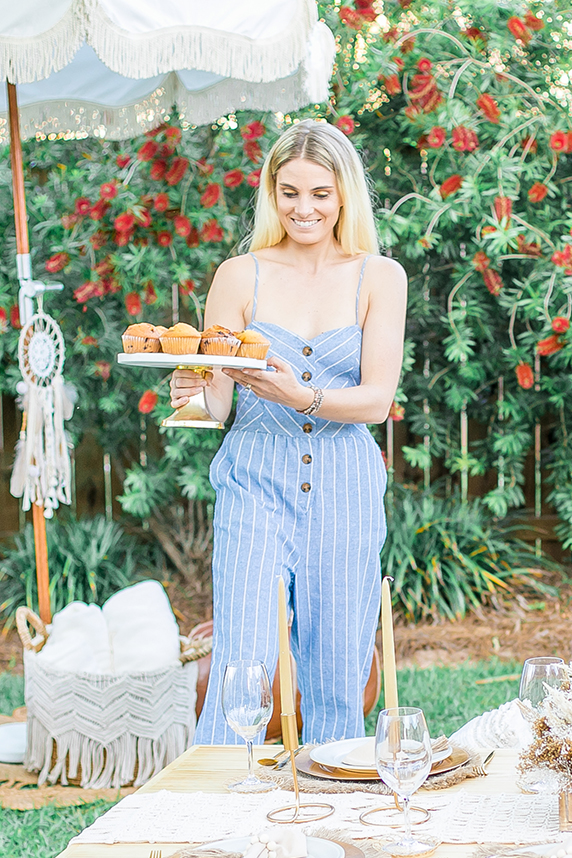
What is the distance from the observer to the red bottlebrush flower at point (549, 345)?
418 cm

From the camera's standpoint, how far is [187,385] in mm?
2168

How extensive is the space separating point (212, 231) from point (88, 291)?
1.86 ft

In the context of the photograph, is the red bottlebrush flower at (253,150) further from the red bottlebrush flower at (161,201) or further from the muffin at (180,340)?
the muffin at (180,340)

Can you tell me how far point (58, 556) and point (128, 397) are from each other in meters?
0.77

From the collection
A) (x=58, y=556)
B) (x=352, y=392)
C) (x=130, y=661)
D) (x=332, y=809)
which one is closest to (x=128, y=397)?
(x=58, y=556)

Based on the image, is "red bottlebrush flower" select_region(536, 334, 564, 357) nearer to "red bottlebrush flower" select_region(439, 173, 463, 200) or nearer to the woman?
"red bottlebrush flower" select_region(439, 173, 463, 200)

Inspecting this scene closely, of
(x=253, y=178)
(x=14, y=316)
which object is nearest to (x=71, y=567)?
(x=14, y=316)

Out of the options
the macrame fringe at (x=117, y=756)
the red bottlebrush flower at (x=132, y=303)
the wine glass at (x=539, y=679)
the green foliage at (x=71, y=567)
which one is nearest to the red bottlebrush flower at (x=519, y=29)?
the red bottlebrush flower at (x=132, y=303)

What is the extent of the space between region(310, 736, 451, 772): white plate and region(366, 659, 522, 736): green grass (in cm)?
184

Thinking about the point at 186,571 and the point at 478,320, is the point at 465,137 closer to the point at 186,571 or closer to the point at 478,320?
the point at 478,320

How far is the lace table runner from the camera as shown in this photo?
49.7 inches

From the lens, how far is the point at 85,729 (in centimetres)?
298

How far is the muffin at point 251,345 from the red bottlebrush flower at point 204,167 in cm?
246

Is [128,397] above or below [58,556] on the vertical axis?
above
